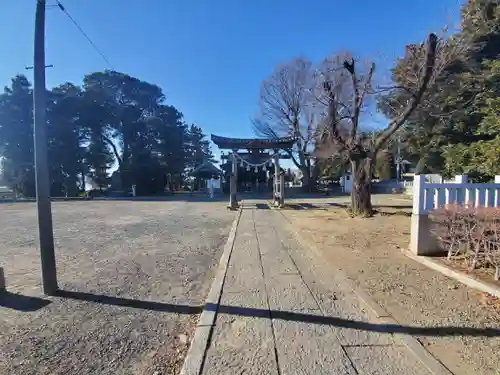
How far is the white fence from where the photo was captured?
476 centimetres

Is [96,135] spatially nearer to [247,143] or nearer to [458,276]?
[247,143]

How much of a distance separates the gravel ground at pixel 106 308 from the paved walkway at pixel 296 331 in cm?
39

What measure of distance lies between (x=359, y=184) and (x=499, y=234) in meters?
7.19

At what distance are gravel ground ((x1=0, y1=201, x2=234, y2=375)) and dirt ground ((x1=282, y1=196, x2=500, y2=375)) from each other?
2.02 metres

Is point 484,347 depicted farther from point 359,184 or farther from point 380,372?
point 359,184

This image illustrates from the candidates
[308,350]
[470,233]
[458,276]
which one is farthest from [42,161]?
[470,233]

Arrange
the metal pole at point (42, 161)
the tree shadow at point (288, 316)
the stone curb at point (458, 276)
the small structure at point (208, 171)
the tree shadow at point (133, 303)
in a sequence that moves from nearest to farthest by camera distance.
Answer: the tree shadow at point (288, 316) < the tree shadow at point (133, 303) < the stone curb at point (458, 276) < the metal pole at point (42, 161) < the small structure at point (208, 171)

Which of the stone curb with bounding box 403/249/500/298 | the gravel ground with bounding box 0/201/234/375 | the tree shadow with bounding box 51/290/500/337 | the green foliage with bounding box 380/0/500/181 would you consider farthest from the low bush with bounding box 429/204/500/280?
the green foliage with bounding box 380/0/500/181

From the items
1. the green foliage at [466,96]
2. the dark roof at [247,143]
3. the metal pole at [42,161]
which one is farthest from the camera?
the dark roof at [247,143]

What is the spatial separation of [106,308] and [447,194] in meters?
5.22

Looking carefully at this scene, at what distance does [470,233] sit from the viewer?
384 cm

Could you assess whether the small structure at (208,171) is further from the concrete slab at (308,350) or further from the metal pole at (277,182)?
the concrete slab at (308,350)

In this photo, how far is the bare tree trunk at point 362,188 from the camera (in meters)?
10.4

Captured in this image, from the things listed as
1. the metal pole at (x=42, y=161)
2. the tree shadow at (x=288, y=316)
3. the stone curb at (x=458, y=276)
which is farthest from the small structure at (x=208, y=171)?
the tree shadow at (x=288, y=316)
